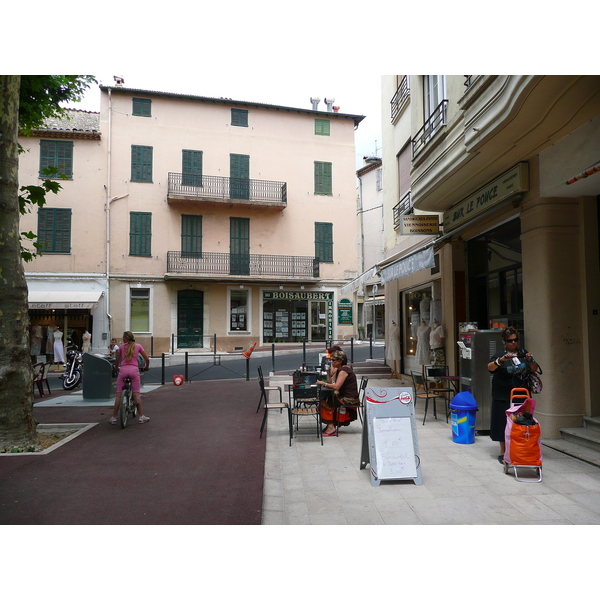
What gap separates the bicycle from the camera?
7332 millimetres

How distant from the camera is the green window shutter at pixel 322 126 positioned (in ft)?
73.8

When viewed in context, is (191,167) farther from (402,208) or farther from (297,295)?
(402,208)

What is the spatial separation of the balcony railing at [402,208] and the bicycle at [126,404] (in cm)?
810

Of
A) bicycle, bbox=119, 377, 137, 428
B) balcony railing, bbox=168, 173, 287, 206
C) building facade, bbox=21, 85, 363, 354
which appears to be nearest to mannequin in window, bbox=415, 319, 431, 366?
bicycle, bbox=119, 377, 137, 428

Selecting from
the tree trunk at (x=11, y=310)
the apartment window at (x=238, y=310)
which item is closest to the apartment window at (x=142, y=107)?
the apartment window at (x=238, y=310)

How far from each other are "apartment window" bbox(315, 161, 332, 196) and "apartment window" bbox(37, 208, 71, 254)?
11.7 metres

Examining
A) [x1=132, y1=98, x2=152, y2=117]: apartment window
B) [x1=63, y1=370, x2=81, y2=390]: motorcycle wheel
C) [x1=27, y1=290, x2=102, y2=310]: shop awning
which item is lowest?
[x1=63, y1=370, x2=81, y2=390]: motorcycle wheel

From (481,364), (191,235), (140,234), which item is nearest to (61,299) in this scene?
(140,234)

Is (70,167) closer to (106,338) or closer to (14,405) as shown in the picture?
(106,338)

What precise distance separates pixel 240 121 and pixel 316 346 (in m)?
11.6

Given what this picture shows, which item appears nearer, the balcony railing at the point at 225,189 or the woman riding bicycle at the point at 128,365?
the woman riding bicycle at the point at 128,365

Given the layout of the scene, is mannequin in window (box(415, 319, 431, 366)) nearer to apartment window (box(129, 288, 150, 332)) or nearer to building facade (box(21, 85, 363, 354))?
building facade (box(21, 85, 363, 354))

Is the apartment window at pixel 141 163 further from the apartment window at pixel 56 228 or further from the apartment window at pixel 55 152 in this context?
the apartment window at pixel 56 228

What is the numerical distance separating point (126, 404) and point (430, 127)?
757 centimetres
